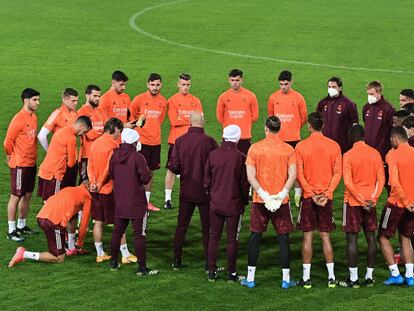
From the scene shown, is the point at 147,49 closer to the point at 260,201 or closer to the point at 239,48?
the point at 239,48

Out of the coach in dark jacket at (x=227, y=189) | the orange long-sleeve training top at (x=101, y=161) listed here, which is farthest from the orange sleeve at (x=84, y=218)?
the coach in dark jacket at (x=227, y=189)

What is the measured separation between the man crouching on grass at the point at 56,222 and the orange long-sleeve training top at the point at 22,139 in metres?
1.28

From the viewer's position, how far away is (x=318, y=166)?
42.2ft

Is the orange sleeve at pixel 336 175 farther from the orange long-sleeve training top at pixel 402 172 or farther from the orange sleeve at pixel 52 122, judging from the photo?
the orange sleeve at pixel 52 122

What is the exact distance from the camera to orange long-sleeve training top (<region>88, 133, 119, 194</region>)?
13891 mm

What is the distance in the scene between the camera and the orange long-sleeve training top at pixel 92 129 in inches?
611

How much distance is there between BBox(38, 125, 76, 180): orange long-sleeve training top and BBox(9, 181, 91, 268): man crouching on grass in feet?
2.01

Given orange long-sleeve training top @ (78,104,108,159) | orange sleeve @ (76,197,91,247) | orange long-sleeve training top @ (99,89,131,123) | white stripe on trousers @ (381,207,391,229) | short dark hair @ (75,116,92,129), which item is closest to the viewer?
white stripe on trousers @ (381,207,391,229)

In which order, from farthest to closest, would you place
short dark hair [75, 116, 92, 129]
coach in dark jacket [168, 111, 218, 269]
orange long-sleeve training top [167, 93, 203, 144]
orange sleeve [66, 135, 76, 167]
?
orange long-sleeve training top [167, 93, 203, 144] < orange sleeve [66, 135, 76, 167] < short dark hair [75, 116, 92, 129] < coach in dark jacket [168, 111, 218, 269]

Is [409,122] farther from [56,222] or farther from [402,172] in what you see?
[56,222]

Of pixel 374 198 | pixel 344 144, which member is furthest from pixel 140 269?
pixel 344 144

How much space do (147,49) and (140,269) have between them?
1908cm

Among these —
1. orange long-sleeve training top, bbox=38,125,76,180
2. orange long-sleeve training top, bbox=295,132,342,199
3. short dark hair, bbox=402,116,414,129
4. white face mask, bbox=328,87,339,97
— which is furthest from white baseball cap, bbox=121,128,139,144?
white face mask, bbox=328,87,339,97

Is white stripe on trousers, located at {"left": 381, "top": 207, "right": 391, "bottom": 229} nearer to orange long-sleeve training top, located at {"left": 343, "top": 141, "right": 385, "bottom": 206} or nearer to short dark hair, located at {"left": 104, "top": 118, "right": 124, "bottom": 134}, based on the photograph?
orange long-sleeve training top, located at {"left": 343, "top": 141, "right": 385, "bottom": 206}
